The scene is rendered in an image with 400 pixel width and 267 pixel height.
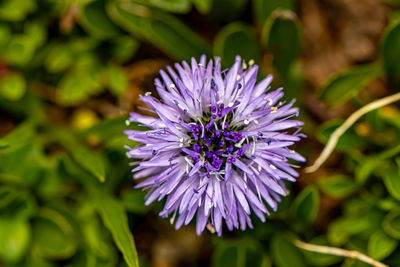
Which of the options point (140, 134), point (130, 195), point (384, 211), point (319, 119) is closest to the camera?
point (140, 134)

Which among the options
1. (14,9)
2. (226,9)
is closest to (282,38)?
(226,9)

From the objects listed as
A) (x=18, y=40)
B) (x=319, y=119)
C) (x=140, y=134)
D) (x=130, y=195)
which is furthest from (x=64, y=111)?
(x=319, y=119)

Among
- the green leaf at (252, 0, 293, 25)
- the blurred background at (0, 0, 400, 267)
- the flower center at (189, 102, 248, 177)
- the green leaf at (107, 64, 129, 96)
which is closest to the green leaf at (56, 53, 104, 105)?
the blurred background at (0, 0, 400, 267)

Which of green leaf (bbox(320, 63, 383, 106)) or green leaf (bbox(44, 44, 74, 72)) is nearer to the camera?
green leaf (bbox(320, 63, 383, 106))

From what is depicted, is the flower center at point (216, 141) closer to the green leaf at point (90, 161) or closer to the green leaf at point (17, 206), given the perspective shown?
the green leaf at point (90, 161)

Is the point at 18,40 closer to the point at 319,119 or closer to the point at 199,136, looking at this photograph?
the point at 199,136

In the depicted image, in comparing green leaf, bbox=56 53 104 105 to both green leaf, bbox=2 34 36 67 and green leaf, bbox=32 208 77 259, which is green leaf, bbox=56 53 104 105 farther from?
green leaf, bbox=32 208 77 259
